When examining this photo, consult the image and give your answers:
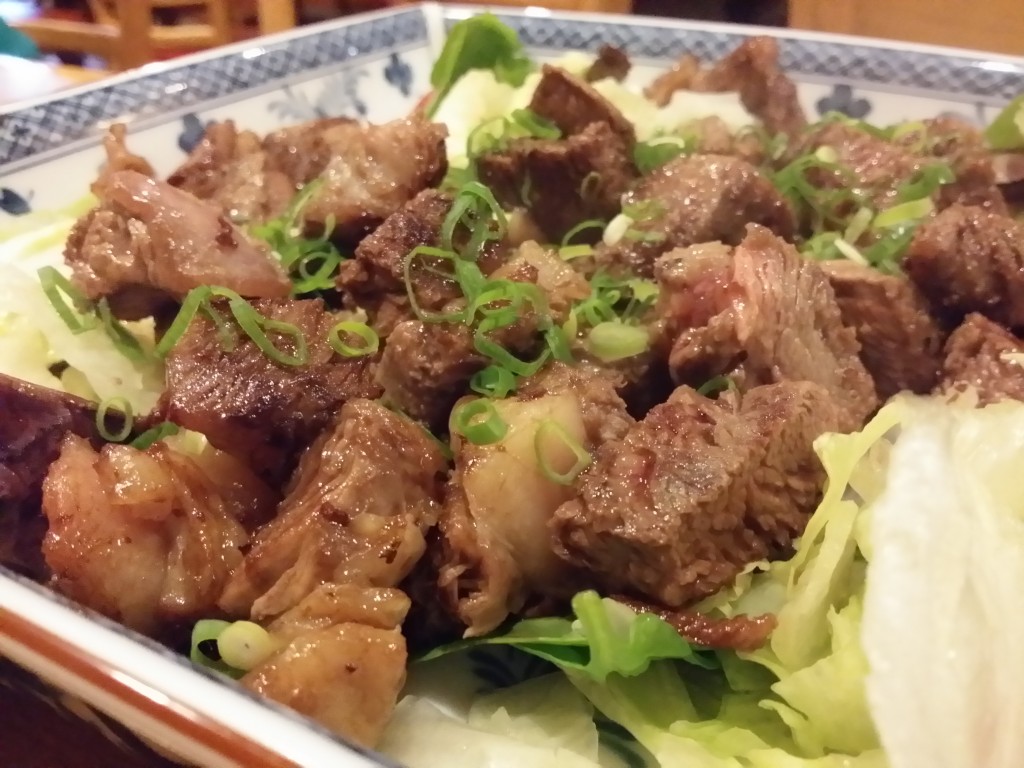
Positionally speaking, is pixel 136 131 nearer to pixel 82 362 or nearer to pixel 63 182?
pixel 63 182

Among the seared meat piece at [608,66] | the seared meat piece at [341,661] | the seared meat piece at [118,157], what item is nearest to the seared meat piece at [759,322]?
the seared meat piece at [341,661]

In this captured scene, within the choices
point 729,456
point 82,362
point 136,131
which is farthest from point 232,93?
point 729,456

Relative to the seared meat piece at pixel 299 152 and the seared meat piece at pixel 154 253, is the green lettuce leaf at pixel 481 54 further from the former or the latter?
the seared meat piece at pixel 154 253

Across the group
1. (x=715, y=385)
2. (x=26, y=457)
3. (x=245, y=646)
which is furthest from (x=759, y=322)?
(x=26, y=457)

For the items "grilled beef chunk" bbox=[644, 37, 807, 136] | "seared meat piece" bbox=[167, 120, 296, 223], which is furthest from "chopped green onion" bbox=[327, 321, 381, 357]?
"grilled beef chunk" bbox=[644, 37, 807, 136]

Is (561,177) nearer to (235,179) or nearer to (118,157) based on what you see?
(235,179)
